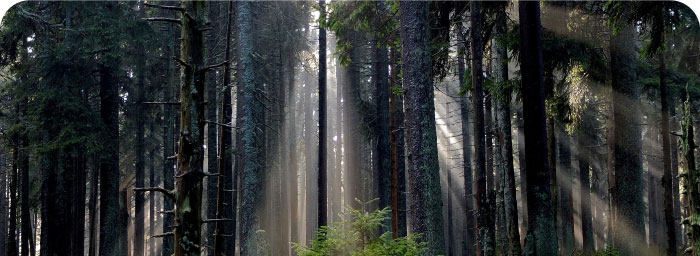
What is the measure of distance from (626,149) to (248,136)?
428 inches

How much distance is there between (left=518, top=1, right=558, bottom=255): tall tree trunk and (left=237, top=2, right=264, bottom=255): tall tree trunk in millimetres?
9131

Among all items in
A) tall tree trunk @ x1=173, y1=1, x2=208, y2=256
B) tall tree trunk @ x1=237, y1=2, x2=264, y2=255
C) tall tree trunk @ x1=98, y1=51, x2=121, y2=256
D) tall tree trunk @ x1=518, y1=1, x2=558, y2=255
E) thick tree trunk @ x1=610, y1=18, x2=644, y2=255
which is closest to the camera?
tall tree trunk @ x1=173, y1=1, x2=208, y2=256

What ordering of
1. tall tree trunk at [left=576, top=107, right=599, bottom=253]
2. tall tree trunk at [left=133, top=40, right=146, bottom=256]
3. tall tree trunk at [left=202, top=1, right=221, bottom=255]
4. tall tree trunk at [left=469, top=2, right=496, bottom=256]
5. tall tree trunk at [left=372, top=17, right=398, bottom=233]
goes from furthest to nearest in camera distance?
tall tree trunk at [left=576, top=107, right=599, bottom=253] < tall tree trunk at [left=372, top=17, right=398, bottom=233] < tall tree trunk at [left=133, top=40, right=146, bottom=256] < tall tree trunk at [left=202, top=1, right=221, bottom=255] < tall tree trunk at [left=469, top=2, right=496, bottom=256]

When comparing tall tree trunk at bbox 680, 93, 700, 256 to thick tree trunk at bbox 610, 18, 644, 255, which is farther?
thick tree trunk at bbox 610, 18, 644, 255

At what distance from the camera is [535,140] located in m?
8.95

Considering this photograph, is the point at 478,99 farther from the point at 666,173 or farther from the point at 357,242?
the point at 666,173

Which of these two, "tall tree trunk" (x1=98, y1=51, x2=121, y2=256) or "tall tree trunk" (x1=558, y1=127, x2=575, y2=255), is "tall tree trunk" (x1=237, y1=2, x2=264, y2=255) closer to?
"tall tree trunk" (x1=98, y1=51, x2=121, y2=256)

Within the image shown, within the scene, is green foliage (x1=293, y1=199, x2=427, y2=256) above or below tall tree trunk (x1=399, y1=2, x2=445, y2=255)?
below

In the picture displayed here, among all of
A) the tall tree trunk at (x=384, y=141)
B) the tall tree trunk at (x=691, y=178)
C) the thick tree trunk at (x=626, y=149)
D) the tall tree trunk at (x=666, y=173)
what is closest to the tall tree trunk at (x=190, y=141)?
the tall tree trunk at (x=691, y=178)

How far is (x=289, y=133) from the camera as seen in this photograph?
38.2m

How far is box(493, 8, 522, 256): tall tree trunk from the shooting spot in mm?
13711

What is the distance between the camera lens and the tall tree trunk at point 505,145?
13711mm

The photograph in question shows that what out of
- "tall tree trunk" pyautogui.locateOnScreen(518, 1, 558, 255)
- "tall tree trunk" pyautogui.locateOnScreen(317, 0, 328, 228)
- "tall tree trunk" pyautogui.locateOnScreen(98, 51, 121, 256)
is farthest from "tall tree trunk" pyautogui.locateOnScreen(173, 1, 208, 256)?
"tall tree trunk" pyautogui.locateOnScreen(317, 0, 328, 228)

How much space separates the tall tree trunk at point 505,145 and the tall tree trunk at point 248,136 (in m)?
7.34
